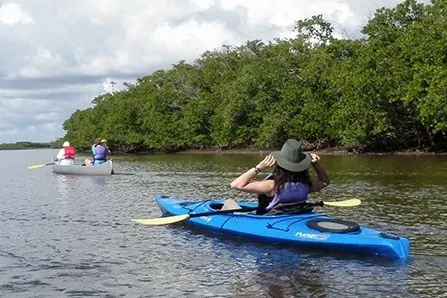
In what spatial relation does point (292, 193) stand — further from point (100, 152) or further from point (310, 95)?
point (310, 95)

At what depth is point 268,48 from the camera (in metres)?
70.5

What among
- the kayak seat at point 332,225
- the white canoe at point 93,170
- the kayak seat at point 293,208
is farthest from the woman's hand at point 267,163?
the white canoe at point 93,170

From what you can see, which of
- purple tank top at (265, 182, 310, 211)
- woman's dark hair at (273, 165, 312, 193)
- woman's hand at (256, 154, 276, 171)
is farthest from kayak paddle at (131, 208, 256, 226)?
woman's hand at (256, 154, 276, 171)

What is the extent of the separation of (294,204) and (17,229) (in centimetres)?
728

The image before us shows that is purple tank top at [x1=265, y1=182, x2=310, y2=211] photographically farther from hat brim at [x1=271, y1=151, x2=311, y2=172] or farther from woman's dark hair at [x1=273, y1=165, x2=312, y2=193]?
hat brim at [x1=271, y1=151, x2=311, y2=172]

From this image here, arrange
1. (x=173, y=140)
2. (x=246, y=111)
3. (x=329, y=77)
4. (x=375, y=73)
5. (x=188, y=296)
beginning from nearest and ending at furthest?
(x=188, y=296) < (x=375, y=73) < (x=329, y=77) < (x=246, y=111) < (x=173, y=140)

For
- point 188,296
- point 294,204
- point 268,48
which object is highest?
point 268,48

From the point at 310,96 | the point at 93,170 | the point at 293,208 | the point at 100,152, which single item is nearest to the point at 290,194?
the point at 293,208

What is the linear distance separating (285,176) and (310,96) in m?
47.6

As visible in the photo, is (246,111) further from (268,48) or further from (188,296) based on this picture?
(188,296)

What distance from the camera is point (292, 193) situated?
11266mm

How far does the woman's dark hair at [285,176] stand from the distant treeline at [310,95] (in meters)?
29.3

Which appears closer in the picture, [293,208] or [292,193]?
[292,193]

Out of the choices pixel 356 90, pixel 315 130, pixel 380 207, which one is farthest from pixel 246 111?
pixel 380 207
